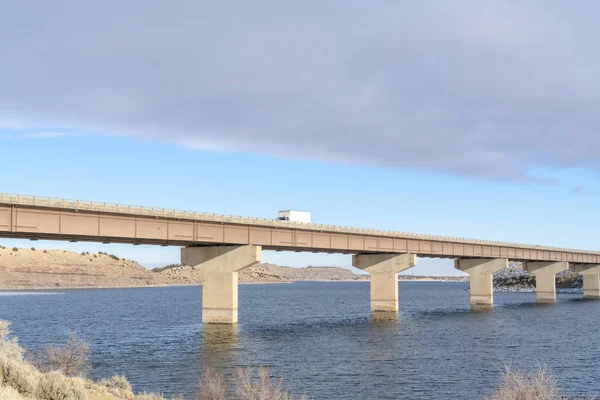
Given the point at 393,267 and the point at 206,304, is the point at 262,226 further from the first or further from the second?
the point at 393,267

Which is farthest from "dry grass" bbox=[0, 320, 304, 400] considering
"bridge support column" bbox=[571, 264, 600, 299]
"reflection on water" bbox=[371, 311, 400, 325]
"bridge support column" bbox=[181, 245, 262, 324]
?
"bridge support column" bbox=[571, 264, 600, 299]

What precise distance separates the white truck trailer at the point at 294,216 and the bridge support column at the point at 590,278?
99379mm

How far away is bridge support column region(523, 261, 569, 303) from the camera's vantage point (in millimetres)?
136975

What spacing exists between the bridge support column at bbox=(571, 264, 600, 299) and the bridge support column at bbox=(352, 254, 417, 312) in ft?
262

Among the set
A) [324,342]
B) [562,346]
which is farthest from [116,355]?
[562,346]

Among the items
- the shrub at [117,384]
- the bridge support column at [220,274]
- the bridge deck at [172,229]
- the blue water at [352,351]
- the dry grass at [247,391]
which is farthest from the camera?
the bridge support column at [220,274]

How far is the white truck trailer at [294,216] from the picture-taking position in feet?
265

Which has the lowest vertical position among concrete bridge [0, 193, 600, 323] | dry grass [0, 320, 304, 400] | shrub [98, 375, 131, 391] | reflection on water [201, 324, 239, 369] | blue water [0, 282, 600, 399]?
blue water [0, 282, 600, 399]

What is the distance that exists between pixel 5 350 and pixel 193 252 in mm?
39313

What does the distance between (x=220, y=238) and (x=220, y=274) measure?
3.70 meters

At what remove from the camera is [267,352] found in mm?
49125

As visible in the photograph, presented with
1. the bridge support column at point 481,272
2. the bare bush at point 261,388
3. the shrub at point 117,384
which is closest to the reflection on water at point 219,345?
the bare bush at point 261,388

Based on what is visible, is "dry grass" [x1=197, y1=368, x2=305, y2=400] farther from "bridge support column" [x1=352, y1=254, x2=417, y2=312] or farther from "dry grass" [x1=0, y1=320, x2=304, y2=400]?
"bridge support column" [x1=352, y1=254, x2=417, y2=312]

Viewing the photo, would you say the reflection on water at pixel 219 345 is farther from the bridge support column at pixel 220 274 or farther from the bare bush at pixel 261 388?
the bare bush at pixel 261 388
